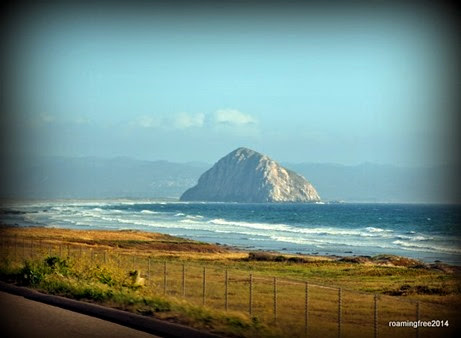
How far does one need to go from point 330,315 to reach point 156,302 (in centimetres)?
845

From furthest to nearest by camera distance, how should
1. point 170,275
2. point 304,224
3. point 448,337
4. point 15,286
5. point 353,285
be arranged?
point 304,224
point 353,285
point 170,275
point 15,286
point 448,337

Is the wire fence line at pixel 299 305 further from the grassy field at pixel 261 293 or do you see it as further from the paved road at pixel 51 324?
the paved road at pixel 51 324

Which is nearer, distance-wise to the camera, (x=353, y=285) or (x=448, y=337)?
(x=448, y=337)

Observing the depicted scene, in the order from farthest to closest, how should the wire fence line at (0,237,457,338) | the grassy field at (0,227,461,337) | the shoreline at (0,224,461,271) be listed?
the shoreline at (0,224,461,271) → the wire fence line at (0,237,457,338) → the grassy field at (0,227,461,337)

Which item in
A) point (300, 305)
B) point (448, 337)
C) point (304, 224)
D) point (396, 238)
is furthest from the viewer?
point (304, 224)

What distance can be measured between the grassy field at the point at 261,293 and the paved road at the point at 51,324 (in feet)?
5.41

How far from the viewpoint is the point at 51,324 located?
56.2 ft

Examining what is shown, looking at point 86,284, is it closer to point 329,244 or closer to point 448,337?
point 448,337

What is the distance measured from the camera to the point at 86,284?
23219 millimetres

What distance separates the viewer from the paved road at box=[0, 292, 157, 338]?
52.3 feet

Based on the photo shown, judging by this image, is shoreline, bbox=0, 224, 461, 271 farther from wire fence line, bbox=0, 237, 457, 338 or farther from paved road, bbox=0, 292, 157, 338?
paved road, bbox=0, 292, 157, 338

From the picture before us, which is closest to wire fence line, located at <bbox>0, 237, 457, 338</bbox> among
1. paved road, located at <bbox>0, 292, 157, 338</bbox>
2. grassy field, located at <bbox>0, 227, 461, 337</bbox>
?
grassy field, located at <bbox>0, 227, 461, 337</bbox>

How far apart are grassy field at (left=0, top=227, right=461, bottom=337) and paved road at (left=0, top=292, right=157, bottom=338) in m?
1.65

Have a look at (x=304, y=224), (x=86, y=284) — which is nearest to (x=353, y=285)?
(x=86, y=284)
